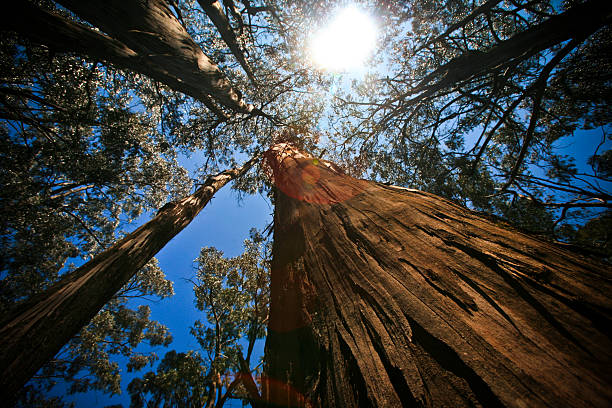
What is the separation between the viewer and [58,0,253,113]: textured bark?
238 cm

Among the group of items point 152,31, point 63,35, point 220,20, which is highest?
point 220,20

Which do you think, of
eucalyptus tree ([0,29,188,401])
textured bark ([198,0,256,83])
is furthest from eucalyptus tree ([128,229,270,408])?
textured bark ([198,0,256,83])

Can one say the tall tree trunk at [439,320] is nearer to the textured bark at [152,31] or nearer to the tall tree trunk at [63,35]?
the tall tree trunk at [63,35]

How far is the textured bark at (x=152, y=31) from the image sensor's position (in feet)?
7.80

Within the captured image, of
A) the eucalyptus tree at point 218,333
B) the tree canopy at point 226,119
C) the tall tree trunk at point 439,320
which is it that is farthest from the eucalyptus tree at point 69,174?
the tall tree trunk at point 439,320

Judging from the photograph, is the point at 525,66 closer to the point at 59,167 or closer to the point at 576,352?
the point at 576,352

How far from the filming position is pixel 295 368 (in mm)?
816

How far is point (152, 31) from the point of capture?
2.57 metres

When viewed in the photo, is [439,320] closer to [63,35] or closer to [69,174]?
[63,35]

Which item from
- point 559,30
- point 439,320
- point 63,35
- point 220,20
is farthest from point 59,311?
point 220,20

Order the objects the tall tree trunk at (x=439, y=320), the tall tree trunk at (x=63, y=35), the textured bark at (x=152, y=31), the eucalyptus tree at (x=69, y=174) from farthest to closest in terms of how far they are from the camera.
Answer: the eucalyptus tree at (x=69, y=174)
the textured bark at (x=152, y=31)
the tall tree trunk at (x=63, y=35)
the tall tree trunk at (x=439, y=320)

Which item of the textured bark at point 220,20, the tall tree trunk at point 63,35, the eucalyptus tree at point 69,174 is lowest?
the tall tree trunk at point 63,35

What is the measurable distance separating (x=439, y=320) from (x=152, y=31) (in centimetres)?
387

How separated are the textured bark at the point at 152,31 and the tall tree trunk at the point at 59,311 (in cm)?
226
